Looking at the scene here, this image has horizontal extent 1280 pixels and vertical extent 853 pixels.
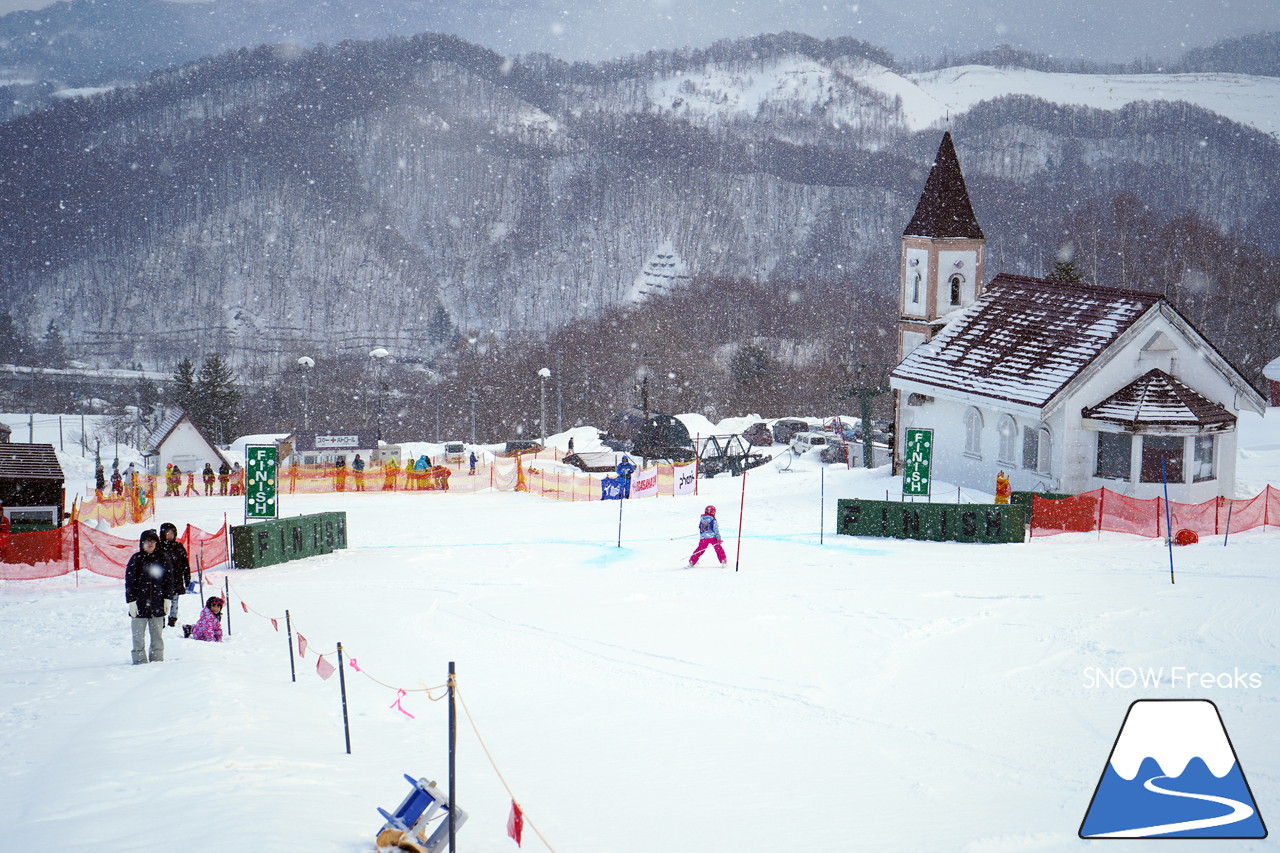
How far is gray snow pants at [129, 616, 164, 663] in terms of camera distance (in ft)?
50.4

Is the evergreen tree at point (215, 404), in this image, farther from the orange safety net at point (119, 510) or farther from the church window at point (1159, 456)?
the church window at point (1159, 456)

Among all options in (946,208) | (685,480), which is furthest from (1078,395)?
(685,480)

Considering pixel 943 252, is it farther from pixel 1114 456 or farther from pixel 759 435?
pixel 759 435

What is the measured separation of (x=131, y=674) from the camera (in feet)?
48.9

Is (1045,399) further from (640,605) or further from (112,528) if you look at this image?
(112,528)

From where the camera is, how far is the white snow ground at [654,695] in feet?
36.0

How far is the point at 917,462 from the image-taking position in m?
30.0

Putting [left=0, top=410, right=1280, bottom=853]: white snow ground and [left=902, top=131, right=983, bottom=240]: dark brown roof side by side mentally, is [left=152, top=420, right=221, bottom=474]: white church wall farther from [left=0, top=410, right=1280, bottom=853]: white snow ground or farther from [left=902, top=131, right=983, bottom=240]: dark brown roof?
[left=0, top=410, right=1280, bottom=853]: white snow ground

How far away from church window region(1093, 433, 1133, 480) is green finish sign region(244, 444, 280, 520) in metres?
20.9

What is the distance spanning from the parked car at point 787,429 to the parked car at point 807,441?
4.76m

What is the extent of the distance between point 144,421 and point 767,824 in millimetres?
96632

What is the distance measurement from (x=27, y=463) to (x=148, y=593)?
796 inches

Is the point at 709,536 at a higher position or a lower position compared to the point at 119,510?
higher

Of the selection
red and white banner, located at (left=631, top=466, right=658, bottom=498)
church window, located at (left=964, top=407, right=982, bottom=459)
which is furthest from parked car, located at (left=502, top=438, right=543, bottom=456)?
church window, located at (left=964, top=407, right=982, bottom=459)
